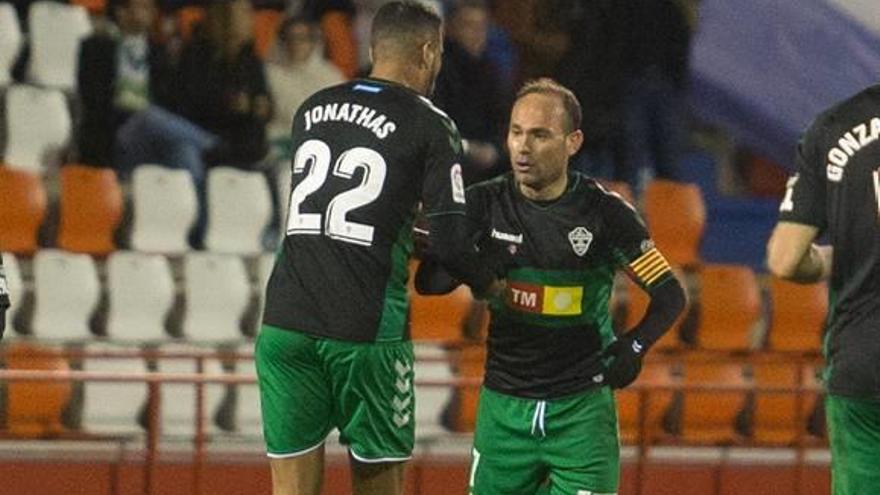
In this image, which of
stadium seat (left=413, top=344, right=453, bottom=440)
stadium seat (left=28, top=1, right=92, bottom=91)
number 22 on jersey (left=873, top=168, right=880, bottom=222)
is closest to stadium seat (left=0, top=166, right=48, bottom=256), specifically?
stadium seat (left=28, top=1, right=92, bottom=91)

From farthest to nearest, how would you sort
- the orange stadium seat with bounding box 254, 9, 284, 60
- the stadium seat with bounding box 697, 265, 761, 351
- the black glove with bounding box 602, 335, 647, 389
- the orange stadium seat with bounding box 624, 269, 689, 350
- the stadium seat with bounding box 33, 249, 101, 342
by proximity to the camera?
the orange stadium seat with bounding box 254, 9, 284, 60
the stadium seat with bounding box 697, 265, 761, 351
the orange stadium seat with bounding box 624, 269, 689, 350
the stadium seat with bounding box 33, 249, 101, 342
the black glove with bounding box 602, 335, 647, 389

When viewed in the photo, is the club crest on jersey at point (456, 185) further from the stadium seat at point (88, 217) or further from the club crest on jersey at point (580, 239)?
the stadium seat at point (88, 217)

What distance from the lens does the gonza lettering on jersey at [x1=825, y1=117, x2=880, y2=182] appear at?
5.95 metres

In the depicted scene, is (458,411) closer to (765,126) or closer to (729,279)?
(729,279)

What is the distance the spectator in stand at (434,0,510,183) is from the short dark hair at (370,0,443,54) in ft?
20.1

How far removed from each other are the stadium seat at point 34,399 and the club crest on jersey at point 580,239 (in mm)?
4230

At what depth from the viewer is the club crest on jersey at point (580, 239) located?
7.06 m

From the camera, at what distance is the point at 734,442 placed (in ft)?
38.2

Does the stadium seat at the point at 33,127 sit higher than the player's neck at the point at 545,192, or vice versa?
the stadium seat at the point at 33,127

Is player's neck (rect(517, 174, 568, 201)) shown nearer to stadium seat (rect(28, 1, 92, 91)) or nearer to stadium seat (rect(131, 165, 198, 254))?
stadium seat (rect(131, 165, 198, 254))

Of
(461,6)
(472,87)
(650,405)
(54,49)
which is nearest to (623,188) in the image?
(472,87)

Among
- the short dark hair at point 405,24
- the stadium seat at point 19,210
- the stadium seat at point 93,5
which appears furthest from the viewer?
the stadium seat at point 93,5

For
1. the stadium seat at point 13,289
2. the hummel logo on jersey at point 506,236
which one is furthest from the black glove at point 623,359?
the stadium seat at point 13,289

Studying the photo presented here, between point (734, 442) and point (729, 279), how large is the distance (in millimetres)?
1672
